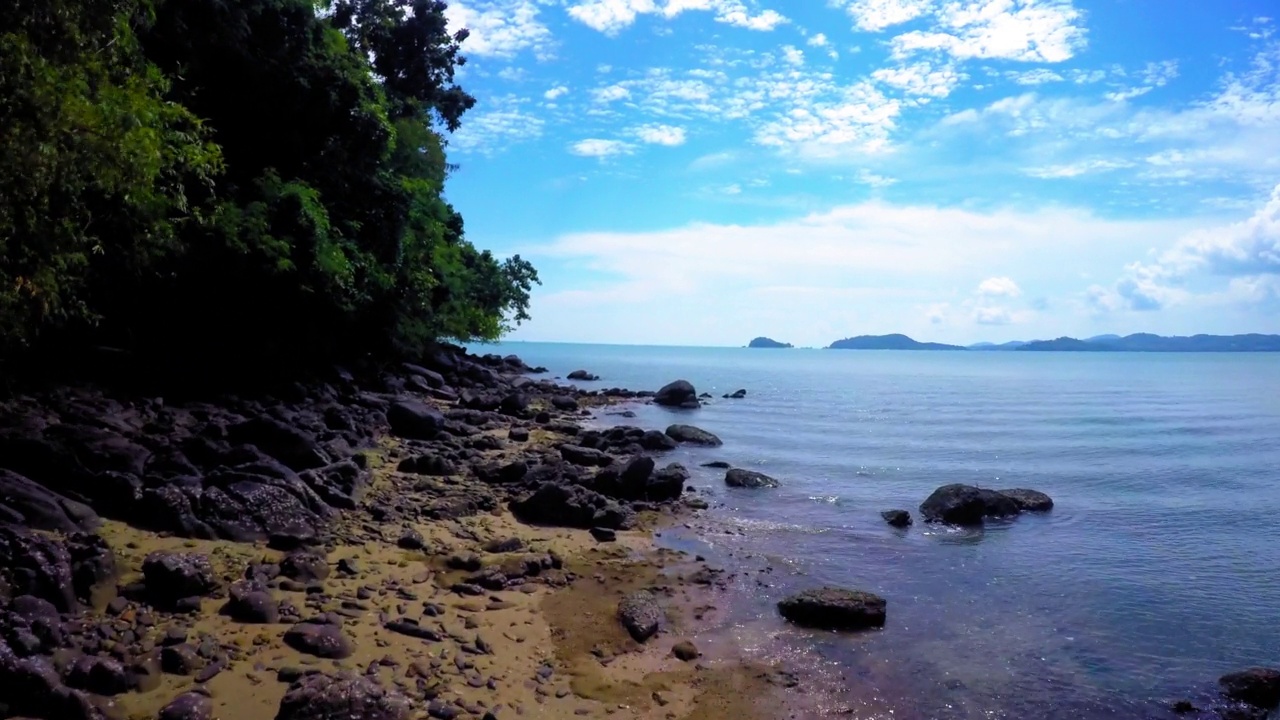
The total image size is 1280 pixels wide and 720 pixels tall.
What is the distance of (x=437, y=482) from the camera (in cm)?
1475

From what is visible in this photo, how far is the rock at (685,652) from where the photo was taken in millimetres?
8305

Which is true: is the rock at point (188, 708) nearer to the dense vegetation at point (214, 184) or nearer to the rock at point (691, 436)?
the dense vegetation at point (214, 184)

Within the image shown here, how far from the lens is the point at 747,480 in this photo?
18.8m

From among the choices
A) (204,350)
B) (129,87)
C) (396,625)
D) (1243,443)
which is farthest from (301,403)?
(1243,443)

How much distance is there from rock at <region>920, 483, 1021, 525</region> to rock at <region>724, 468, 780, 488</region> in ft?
12.1

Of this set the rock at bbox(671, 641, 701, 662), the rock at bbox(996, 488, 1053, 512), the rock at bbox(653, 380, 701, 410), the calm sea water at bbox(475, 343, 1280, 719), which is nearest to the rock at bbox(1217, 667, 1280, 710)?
the calm sea water at bbox(475, 343, 1280, 719)

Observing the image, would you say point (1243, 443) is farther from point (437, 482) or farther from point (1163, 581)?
point (437, 482)

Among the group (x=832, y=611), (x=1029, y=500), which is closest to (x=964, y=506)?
(x=1029, y=500)

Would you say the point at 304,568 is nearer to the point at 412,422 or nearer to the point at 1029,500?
the point at 412,422

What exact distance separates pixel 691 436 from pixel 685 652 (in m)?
18.0

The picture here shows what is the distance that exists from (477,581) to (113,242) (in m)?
9.09

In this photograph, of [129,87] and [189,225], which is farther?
[189,225]

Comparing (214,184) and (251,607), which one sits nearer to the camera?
(251,607)

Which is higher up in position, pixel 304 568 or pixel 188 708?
pixel 304 568
